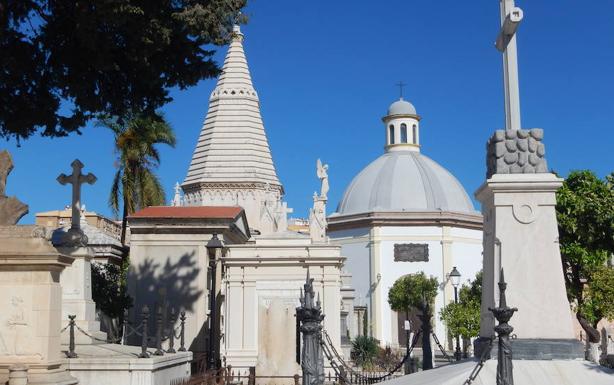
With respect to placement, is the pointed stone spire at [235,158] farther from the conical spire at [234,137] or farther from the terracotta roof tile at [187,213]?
the terracotta roof tile at [187,213]

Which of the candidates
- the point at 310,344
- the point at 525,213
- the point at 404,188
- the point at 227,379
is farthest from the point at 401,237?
the point at 525,213

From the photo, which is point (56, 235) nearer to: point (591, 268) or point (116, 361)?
point (116, 361)

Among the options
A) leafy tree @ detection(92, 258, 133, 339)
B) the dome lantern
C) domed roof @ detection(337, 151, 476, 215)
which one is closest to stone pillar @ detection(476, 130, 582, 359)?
leafy tree @ detection(92, 258, 133, 339)

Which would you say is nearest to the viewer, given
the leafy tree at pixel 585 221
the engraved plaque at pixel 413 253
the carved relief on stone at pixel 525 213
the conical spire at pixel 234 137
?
the carved relief on stone at pixel 525 213

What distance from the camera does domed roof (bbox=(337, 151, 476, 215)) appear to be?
60750 mm

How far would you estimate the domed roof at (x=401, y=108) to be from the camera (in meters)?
68.7

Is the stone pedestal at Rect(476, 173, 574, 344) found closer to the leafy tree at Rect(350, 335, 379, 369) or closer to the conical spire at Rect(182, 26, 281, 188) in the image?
the leafy tree at Rect(350, 335, 379, 369)

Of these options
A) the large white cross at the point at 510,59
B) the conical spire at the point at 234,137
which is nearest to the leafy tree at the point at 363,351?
the conical spire at the point at 234,137

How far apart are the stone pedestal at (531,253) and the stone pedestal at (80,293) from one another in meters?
10.0

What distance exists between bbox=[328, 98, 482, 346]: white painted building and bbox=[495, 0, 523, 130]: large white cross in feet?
154

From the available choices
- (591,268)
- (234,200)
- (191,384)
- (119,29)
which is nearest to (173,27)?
(119,29)

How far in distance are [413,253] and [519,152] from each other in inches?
1948

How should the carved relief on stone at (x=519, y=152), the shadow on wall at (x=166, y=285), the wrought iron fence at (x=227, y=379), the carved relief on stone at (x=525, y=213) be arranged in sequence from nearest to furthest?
1. the carved relief on stone at (x=525, y=213)
2. the carved relief on stone at (x=519, y=152)
3. the wrought iron fence at (x=227, y=379)
4. the shadow on wall at (x=166, y=285)

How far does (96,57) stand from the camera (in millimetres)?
15523
